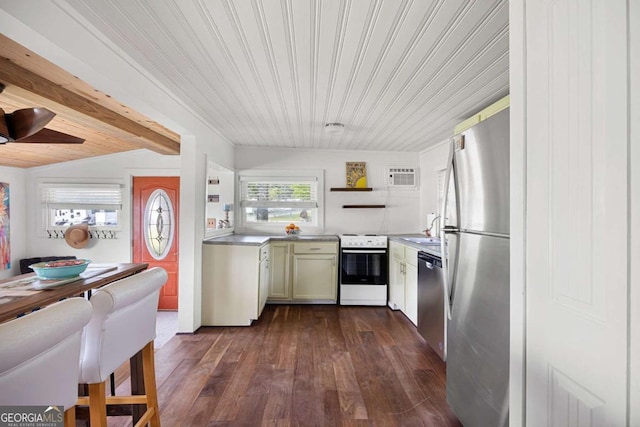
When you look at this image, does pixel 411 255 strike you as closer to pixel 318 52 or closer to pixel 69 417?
pixel 318 52

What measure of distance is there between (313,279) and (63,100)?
3.06 m

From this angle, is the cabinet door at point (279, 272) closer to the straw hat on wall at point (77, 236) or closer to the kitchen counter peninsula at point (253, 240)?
the kitchen counter peninsula at point (253, 240)

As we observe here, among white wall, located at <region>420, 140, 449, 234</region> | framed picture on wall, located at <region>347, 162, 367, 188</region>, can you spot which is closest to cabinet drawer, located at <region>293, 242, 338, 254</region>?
framed picture on wall, located at <region>347, 162, 367, 188</region>

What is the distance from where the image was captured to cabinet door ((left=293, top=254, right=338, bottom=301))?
376cm

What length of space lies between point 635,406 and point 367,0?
157 centimetres

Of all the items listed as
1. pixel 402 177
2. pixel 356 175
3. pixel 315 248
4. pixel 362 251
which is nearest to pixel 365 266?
pixel 362 251

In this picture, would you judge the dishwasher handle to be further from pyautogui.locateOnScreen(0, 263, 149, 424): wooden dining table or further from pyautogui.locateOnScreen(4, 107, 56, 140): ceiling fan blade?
pyautogui.locateOnScreen(4, 107, 56, 140): ceiling fan blade

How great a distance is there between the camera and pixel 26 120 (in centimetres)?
158

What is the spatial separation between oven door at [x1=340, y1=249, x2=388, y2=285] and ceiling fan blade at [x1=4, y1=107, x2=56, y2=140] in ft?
10.0

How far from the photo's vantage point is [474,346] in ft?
4.66

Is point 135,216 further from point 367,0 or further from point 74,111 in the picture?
point 367,0

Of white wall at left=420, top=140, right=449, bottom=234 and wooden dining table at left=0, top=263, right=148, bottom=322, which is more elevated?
white wall at left=420, top=140, right=449, bottom=234

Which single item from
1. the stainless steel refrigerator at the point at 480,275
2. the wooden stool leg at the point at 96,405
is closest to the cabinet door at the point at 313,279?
the stainless steel refrigerator at the point at 480,275

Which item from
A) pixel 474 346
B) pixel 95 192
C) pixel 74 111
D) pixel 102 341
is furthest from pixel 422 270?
pixel 95 192
